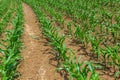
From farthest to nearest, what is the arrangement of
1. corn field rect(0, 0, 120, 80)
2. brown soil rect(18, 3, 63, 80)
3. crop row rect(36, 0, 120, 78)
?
crop row rect(36, 0, 120, 78) → brown soil rect(18, 3, 63, 80) → corn field rect(0, 0, 120, 80)

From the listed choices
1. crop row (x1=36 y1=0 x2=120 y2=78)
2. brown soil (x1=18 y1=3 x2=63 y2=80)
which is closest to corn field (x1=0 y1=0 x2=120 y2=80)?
crop row (x1=36 y1=0 x2=120 y2=78)

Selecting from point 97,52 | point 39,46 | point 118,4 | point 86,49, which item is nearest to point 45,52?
point 39,46

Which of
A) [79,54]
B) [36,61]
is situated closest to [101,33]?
[79,54]

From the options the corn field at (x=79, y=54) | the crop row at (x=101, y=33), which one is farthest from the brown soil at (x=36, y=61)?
the crop row at (x=101, y=33)

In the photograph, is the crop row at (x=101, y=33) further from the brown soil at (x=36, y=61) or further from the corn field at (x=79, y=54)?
the brown soil at (x=36, y=61)

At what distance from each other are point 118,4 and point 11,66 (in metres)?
9.71

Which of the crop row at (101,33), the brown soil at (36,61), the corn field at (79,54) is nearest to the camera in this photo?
the corn field at (79,54)

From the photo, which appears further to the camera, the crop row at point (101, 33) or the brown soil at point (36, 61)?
the crop row at point (101, 33)

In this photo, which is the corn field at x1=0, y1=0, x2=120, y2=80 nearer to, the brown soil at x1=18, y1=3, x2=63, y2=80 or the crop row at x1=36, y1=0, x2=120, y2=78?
the crop row at x1=36, y1=0, x2=120, y2=78

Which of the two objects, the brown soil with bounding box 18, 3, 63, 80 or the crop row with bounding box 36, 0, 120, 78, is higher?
the crop row with bounding box 36, 0, 120, 78

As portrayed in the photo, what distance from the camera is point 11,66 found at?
5.13 meters

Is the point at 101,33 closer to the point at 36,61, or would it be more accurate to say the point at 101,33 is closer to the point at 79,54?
the point at 79,54

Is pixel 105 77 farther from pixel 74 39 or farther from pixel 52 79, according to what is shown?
pixel 74 39

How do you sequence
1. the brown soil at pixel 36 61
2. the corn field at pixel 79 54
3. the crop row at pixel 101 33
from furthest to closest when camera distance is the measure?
1. the crop row at pixel 101 33
2. the brown soil at pixel 36 61
3. the corn field at pixel 79 54
